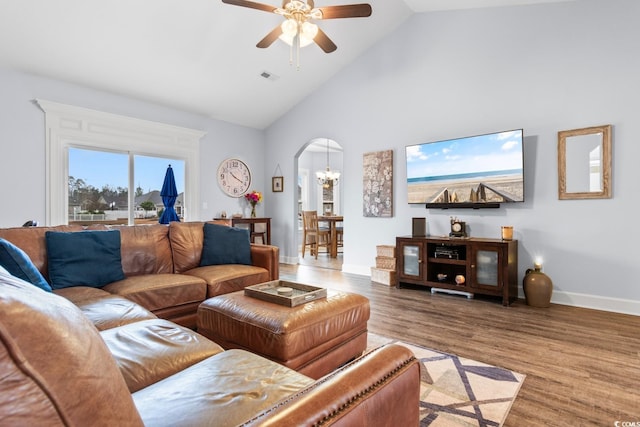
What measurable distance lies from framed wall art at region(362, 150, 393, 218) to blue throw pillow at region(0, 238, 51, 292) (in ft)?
13.7

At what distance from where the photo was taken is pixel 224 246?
3.34 meters

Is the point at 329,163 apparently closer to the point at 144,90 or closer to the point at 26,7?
the point at 144,90

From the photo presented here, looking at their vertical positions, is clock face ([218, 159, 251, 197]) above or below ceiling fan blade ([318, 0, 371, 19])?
below

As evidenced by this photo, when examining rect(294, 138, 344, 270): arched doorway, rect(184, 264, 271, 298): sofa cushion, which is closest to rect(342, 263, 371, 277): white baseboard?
rect(184, 264, 271, 298): sofa cushion

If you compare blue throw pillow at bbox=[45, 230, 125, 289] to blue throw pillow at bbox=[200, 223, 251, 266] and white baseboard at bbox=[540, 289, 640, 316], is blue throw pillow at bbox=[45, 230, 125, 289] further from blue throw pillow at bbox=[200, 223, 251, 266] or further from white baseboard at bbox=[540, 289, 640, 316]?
white baseboard at bbox=[540, 289, 640, 316]

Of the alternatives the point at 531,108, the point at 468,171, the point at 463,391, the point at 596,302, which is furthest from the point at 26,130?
the point at 596,302

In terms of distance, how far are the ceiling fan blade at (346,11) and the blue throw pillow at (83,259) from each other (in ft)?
9.02

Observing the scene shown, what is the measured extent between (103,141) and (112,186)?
658 millimetres

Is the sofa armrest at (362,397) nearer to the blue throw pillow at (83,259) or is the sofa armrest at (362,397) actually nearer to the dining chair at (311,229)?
the blue throw pillow at (83,259)

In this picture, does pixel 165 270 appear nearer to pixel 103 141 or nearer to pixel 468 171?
pixel 103 141

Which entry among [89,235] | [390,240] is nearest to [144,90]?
[89,235]

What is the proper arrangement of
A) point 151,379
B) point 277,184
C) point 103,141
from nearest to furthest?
point 151,379
point 103,141
point 277,184

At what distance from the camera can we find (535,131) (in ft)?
12.4

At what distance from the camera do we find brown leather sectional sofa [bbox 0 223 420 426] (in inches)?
18.1
